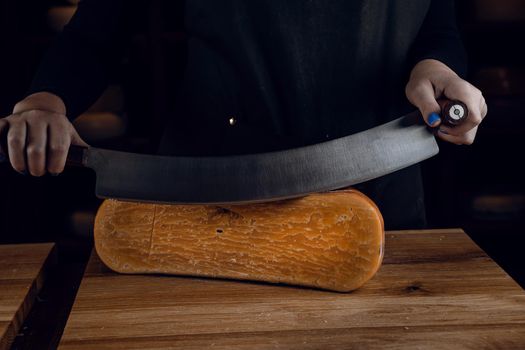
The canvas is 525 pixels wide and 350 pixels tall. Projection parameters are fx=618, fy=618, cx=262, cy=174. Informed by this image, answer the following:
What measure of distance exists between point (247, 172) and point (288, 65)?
1.03ft

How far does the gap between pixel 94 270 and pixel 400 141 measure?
14.3 inches

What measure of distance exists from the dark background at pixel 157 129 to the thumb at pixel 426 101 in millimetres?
1066

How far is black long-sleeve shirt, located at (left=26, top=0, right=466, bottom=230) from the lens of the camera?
844 mm

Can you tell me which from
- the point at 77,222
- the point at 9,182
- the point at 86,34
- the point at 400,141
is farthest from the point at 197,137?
the point at 9,182

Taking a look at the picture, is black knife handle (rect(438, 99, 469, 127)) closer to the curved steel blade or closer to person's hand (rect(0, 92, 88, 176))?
the curved steel blade

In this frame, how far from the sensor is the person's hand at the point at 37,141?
607mm

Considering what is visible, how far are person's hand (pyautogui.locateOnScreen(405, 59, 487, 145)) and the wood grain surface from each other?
1.46 ft

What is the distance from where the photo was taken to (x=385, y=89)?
879 millimetres

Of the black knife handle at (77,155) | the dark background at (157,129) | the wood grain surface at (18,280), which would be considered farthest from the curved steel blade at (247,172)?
the dark background at (157,129)

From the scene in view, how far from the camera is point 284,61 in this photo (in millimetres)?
863

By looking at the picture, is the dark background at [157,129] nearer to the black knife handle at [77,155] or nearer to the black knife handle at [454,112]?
the black knife handle at [77,155]

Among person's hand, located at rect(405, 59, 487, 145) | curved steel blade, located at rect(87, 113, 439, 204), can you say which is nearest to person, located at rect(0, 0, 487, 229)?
person's hand, located at rect(405, 59, 487, 145)

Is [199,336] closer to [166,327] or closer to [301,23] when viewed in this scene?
[166,327]

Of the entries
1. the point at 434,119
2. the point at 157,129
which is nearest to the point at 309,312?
the point at 434,119
